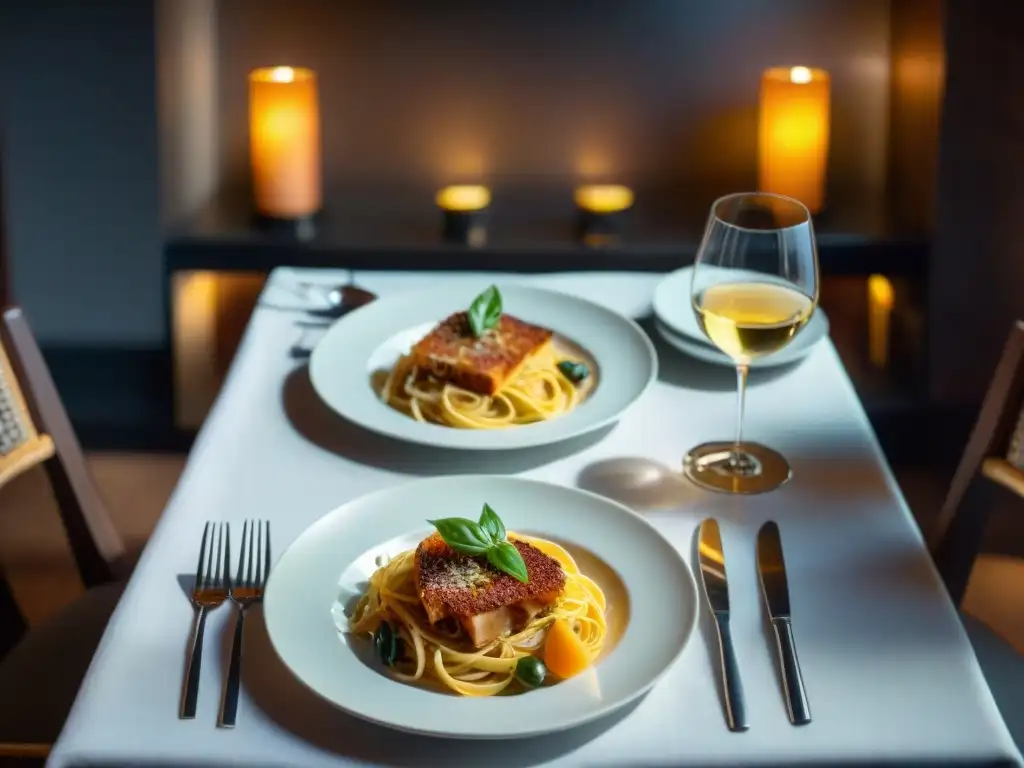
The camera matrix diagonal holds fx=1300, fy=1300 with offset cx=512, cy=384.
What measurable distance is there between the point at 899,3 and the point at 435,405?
202 centimetres

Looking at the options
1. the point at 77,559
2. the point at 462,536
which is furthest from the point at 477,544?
the point at 77,559

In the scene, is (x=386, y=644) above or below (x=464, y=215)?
below

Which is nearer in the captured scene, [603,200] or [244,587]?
[244,587]

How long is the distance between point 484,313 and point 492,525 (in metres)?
0.52

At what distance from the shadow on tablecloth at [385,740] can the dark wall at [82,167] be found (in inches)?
85.7

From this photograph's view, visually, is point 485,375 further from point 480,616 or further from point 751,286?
point 480,616

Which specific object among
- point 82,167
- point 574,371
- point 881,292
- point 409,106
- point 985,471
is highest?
point 409,106

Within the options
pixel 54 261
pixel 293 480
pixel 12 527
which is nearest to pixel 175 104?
pixel 54 261

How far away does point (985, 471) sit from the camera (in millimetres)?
1507

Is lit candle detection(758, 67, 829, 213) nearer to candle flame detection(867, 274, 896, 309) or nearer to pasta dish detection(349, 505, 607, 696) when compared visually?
candle flame detection(867, 274, 896, 309)

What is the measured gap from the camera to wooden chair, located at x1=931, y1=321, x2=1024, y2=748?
4.88 feet

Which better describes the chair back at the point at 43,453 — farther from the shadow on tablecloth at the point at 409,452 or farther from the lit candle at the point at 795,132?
the lit candle at the point at 795,132

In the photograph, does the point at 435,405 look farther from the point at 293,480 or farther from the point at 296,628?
the point at 296,628

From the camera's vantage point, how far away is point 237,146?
10.6 ft
